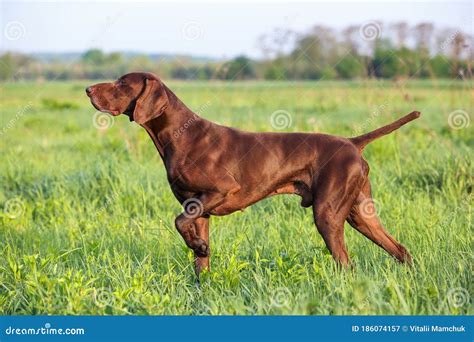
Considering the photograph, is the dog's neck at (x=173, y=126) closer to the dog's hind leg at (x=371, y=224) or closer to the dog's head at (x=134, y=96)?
the dog's head at (x=134, y=96)

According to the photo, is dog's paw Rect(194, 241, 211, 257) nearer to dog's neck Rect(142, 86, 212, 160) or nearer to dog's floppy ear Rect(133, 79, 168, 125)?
dog's neck Rect(142, 86, 212, 160)

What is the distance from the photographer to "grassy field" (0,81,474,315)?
416 cm

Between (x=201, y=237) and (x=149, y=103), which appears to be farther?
(x=201, y=237)

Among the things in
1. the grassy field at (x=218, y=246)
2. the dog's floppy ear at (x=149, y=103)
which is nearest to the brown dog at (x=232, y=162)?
Result: the dog's floppy ear at (x=149, y=103)

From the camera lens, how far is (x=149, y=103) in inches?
181

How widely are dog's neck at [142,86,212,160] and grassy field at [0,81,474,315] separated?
0.87 metres

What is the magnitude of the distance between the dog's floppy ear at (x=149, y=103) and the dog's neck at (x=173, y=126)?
83mm

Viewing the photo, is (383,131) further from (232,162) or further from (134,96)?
(134,96)

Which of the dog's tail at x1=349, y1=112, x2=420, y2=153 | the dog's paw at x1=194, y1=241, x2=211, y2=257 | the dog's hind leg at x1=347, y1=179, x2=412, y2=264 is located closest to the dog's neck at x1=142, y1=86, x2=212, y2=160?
the dog's paw at x1=194, y1=241, x2=211, y2=257

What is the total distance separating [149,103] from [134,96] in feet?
0.43

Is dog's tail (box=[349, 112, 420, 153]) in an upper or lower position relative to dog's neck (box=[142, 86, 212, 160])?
lower

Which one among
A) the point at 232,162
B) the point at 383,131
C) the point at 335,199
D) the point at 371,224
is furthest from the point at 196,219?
the point at 383,131

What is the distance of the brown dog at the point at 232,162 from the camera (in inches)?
181
